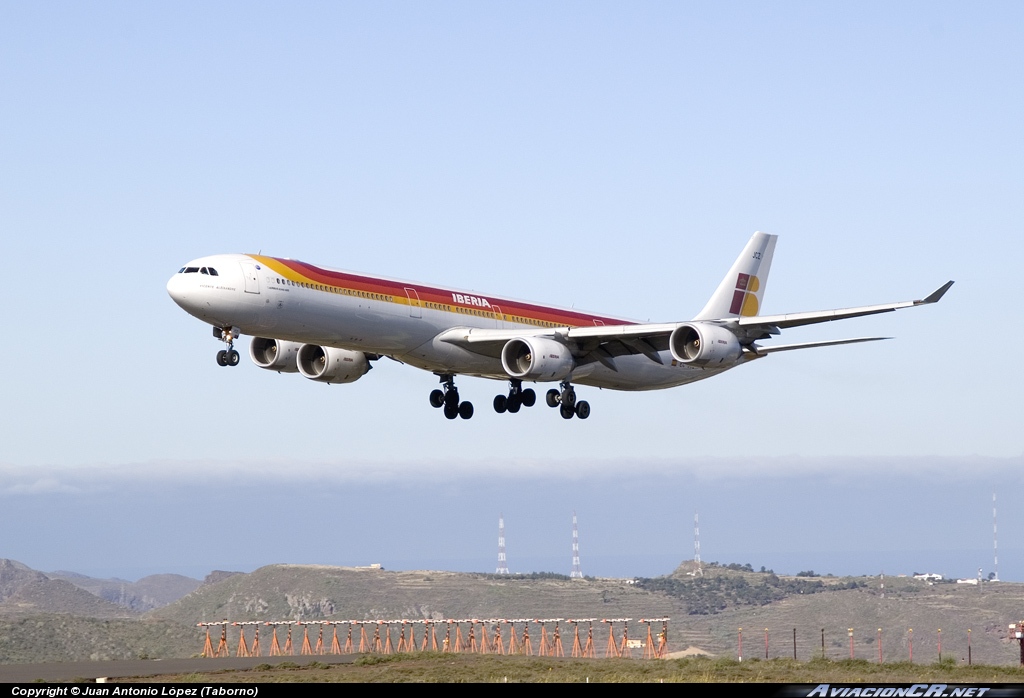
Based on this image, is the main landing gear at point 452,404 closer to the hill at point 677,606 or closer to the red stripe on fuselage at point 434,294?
the red stripe on fuselage at point 434,294

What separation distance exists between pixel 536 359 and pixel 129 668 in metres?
18.5

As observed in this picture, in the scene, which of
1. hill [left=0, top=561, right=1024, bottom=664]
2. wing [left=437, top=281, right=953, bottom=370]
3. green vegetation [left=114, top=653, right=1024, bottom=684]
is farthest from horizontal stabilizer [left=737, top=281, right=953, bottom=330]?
hill [left=0, top=561, right=1024, bottom=664]

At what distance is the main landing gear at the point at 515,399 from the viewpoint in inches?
2254

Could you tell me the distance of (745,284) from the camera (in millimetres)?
68062

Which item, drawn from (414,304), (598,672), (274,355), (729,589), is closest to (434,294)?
(414,304)

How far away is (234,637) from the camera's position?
105 meters

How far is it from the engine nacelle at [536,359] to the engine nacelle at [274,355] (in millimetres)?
8772

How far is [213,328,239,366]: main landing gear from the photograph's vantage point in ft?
153

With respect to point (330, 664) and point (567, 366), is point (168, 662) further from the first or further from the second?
point (567, 366)

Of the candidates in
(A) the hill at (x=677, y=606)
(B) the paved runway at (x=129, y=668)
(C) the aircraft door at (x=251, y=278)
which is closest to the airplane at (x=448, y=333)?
(C) the aircraft door at (x=251, y=278)

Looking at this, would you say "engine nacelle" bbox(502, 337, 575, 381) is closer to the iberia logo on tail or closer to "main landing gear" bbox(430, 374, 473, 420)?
"main landing gear" bbox(430, 374, 473, 420)

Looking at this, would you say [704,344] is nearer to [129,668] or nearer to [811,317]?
[811,317]

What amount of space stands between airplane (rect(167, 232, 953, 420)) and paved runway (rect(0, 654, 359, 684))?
33.2ft

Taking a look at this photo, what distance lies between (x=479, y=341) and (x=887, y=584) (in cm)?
10733
